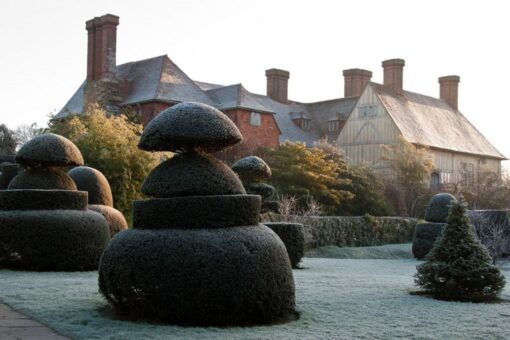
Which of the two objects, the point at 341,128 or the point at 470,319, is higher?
the point at 341,128

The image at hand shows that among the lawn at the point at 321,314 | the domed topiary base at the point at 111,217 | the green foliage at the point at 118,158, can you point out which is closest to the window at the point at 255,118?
the green foliage at the point at 118,158

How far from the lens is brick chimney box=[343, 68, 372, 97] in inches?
2121

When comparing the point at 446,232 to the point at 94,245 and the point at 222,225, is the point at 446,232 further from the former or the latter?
the point at 94,245

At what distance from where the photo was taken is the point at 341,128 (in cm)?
4812

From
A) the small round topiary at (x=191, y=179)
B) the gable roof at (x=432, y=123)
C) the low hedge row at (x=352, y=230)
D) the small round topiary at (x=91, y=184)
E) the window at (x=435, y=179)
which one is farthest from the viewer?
the window at (x=435, y=179)

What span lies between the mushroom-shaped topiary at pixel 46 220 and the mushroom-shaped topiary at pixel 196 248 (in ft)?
16.2

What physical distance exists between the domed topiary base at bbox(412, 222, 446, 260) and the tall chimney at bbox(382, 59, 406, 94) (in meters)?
26.8

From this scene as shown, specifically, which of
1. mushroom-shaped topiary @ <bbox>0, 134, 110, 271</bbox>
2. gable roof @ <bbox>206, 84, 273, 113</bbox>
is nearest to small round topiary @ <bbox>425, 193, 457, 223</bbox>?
mushroom-shaped topiary @ <bbox>0, 134, 110, 271</bbox>

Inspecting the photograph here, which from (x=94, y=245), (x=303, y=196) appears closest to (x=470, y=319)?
(x=94, y=245)

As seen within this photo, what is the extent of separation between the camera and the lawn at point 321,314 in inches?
264

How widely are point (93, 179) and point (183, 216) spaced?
843 cm

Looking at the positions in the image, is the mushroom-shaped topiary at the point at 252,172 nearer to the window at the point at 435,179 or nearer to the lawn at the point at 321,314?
the lawn at the point at 321,314

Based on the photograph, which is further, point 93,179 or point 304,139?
point 304,139

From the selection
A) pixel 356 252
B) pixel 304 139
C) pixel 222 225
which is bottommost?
pixel 356 252
